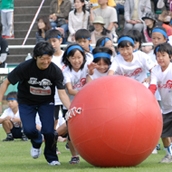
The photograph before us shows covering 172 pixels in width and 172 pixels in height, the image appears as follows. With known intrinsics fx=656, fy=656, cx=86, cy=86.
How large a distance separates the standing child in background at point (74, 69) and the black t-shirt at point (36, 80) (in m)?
0.59

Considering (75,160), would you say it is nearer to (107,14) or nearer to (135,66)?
(135,66)

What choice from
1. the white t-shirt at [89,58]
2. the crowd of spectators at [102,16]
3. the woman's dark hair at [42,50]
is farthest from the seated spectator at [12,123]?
the woman's dark hair at [42,50]

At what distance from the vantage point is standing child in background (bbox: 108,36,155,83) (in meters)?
10.2

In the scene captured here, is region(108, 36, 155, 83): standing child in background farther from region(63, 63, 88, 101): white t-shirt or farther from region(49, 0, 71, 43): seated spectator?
region(49, 0, 71, 43): seated spectator

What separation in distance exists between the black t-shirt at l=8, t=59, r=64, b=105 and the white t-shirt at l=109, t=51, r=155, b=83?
4.57ft

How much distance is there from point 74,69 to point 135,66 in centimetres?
107

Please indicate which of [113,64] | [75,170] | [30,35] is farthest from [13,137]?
[30,35]

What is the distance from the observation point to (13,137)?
47.2ft

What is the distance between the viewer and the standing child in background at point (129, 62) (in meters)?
10.2

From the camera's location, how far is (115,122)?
8.25m

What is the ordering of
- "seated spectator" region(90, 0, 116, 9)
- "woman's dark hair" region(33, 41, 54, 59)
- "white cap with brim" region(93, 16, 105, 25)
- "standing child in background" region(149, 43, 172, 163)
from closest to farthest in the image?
"woman's dark hair" region(33, 41, 54, 59) < "standing child in background" region(149, 43, 172, 163) < "white cap with brim" region(93, 16, 105, 25) < "seated spectator" region(90, 0, 116, 9)

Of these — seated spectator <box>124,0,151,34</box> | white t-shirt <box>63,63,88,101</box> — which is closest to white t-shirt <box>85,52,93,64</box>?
white t-shirt <box>63,63,88,101</box>

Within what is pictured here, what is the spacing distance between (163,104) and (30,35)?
11955 millimetres

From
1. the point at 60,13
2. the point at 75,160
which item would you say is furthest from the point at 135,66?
the point at 60,13
